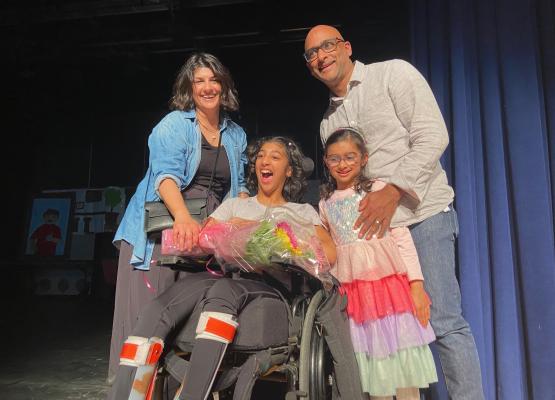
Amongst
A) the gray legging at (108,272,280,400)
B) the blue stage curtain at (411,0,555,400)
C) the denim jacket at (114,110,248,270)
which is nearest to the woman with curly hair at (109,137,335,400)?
the gray legging at (108,272,280,400)

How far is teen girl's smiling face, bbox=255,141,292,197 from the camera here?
1.77m

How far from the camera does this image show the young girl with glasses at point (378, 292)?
4.49 feet

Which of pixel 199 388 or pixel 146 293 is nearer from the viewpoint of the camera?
pixel 199 388

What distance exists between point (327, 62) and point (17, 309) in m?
5.54

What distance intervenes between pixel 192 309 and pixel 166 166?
1.99 feet

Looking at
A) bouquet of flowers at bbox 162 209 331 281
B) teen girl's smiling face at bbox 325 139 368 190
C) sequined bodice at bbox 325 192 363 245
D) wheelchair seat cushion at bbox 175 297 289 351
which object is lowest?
wheelchair seat cushion at bbox 175 297 289 351

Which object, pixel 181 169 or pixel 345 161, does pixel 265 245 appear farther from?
pixel 181 169

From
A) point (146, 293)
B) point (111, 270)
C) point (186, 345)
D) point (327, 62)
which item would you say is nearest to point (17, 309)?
point (111, 270)

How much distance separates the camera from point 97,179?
23.7ft

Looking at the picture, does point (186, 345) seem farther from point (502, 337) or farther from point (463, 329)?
point (502, 337)

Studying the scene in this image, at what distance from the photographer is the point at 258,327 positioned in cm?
129

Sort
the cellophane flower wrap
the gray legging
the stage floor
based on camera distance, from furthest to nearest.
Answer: the stage floor, the cellophane flower wrap, the gray legging

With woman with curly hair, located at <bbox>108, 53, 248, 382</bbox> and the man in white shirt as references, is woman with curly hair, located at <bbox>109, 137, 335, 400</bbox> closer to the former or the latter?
woman with curly hair, located at <bbox>108, 53, 248, 382</bbox>

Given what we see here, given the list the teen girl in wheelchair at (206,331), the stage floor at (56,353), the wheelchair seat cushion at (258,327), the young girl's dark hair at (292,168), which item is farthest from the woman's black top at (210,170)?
the stage floor at (56,353)
